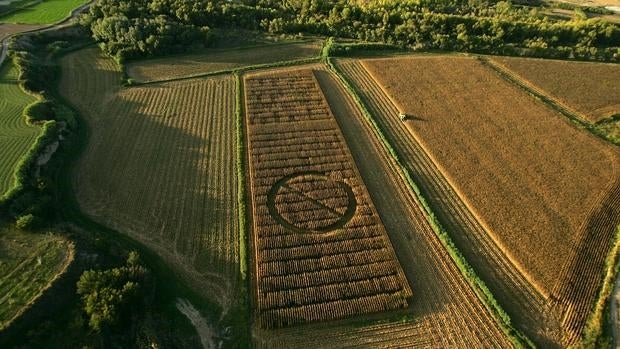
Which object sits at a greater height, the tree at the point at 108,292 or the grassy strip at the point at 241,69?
the grassy strip at the point at 241,69

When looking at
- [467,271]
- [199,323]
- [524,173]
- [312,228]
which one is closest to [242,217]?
[312,228]

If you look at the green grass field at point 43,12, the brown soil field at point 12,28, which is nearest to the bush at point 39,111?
the brown soil field at point 12,28

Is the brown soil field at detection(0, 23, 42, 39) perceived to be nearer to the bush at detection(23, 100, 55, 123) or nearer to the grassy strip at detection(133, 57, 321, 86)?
the bush at detection(23, 100, 55, 123)

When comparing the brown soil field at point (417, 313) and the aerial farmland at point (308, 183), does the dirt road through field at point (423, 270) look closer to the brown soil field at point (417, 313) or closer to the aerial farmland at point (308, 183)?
the brown soil field at point (417, 313)

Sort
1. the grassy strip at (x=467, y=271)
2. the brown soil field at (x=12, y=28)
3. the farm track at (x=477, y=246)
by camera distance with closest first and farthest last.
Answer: the grassy strip at (x=467, y=271)
the farm track at (x=477, y=246)
the brown soil field at (x=12, y=28)

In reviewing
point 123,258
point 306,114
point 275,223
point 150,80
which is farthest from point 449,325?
point 150,80

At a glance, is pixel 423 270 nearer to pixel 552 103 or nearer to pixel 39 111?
pixel 552 103

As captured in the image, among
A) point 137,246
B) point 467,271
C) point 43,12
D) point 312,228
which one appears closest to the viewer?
point 467,271
